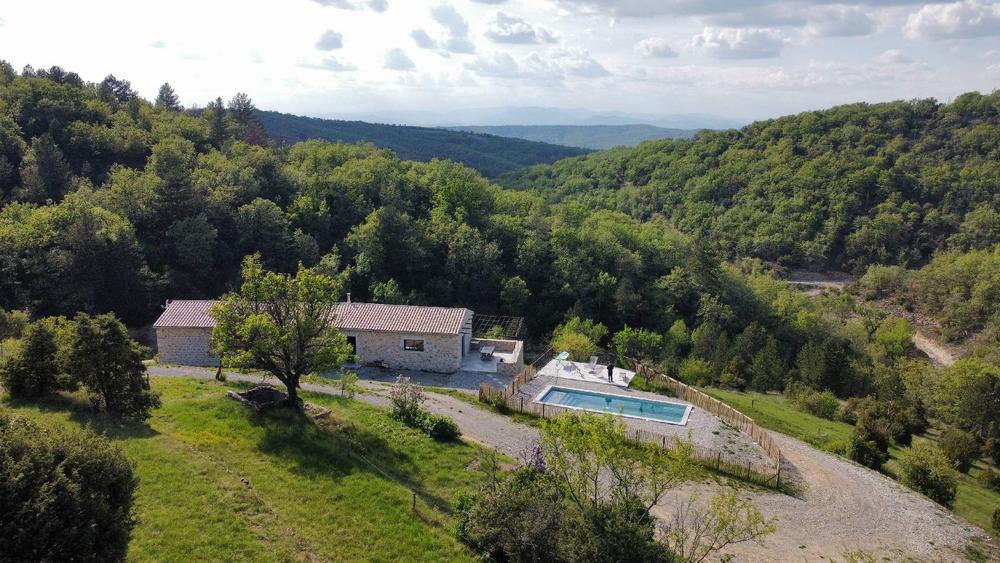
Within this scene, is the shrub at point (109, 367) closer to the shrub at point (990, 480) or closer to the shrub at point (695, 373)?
the shrub at point (695, 373)

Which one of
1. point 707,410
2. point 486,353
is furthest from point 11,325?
point 707,410

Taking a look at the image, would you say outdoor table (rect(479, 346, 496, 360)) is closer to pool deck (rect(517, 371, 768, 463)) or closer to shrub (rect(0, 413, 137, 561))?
pool deck (rect(517, 371, 768, 463))

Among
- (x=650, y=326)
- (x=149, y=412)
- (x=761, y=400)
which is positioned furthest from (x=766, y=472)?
(x=650, y=326)

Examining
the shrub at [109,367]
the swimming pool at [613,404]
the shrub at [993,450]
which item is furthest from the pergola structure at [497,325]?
the shrub at [993,450]

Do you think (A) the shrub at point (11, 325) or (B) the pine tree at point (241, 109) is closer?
Result: (A) the shrub at point (11, 325)

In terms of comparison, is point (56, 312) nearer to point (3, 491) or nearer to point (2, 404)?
point (2, 404)

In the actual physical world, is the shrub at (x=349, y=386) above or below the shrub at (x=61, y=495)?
below

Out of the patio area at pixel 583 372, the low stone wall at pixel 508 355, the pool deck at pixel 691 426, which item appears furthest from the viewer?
the low stone wall at pixel 508 355
